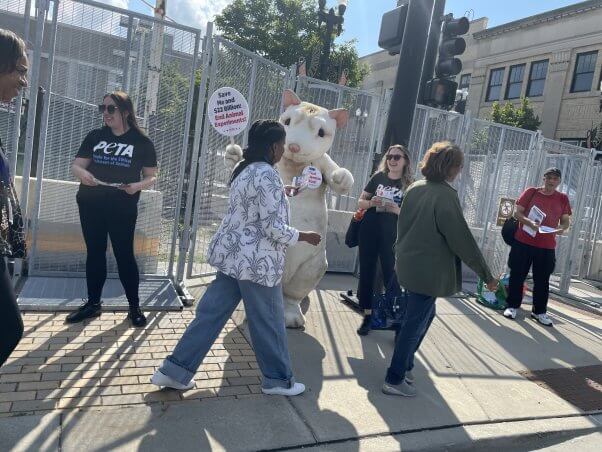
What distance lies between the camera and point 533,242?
629 cm

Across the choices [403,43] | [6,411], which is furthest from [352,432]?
[403,43]

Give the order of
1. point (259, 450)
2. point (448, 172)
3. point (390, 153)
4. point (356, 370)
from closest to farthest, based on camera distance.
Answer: point (259, 450)
point (448, 172)
point (356, 370)
point (390, 153)

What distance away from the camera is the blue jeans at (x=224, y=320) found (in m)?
3.29

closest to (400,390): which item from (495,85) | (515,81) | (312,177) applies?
(312,177)

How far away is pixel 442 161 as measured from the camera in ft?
11.7

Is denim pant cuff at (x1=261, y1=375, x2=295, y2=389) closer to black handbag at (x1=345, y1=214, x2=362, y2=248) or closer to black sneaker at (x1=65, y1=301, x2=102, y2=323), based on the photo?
black sneaker at (x1=65, y1=301, x2=102, y2=323)

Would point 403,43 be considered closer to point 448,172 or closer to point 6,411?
point 448,172

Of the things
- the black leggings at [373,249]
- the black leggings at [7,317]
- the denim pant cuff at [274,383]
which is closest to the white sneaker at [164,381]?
the denim pant cuff at [274,383]

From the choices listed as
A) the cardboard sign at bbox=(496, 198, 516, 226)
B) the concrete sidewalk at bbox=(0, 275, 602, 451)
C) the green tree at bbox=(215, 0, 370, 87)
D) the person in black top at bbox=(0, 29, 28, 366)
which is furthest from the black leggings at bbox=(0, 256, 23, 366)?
the green tree at bbox=(215, 0, 370, 87)

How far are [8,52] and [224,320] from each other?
193 cm

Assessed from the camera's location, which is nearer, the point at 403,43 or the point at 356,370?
the point at 356,370

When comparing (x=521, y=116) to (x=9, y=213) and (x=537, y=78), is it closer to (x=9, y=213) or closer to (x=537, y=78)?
(x=537, y=78)

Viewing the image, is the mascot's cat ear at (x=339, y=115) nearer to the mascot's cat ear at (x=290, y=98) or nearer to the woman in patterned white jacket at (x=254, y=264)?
the mascot's cat ear at (x=290, y=98)

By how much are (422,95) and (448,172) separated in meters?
3.30
